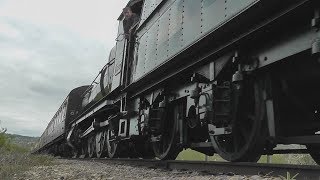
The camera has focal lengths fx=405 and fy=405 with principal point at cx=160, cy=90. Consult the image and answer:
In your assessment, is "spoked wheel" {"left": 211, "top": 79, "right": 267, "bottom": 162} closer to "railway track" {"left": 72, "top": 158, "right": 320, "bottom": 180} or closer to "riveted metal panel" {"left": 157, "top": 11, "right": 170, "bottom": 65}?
"railway track" {"left": 72, "top": 158, "right": 320, "bottom": 180}

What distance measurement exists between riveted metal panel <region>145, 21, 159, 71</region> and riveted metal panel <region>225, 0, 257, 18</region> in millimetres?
2387

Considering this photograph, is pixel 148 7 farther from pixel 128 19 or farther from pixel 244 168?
pixel 244 168

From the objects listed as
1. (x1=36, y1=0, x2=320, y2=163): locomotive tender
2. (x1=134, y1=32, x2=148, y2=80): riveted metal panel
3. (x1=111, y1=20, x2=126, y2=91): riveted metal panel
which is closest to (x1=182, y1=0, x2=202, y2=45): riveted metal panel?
(x1=36, y1=0, x2=320, y2=163): locomotive tender

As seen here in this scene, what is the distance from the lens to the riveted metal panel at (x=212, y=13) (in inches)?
171

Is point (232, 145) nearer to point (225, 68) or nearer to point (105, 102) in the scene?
point (225, 68)

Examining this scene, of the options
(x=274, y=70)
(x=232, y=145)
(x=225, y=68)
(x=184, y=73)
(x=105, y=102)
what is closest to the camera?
(x=274, y=70)

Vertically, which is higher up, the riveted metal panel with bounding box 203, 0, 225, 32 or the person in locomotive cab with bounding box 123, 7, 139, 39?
the person in locomotive cab with bounding box 123, 7, 139, 39

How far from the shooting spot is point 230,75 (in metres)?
5.09

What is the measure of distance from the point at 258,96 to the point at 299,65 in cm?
56

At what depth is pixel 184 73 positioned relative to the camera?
232 inches

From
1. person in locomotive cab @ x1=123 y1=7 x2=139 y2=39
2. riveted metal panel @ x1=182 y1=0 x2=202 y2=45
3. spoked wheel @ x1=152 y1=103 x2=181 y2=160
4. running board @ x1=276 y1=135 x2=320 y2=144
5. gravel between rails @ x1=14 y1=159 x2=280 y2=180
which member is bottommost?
gravel between rails @ x1=14 y1=159 x2=280 y2=180

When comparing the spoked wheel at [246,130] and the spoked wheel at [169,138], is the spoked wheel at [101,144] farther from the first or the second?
the spoked wheel at [246,130]

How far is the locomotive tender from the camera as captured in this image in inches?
151

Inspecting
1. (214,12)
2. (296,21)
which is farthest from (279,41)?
(214,12)
